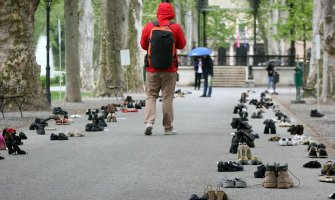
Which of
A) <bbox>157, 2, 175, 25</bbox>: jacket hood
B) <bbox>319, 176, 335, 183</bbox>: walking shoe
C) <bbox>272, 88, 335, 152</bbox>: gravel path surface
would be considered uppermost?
<bbox>157, 2, 175, 25</bbox>: jacket hood

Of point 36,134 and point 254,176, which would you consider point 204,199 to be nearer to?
point 254,176

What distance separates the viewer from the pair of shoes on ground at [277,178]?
12.2 m

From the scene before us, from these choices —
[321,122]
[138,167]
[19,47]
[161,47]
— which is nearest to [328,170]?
[138,167]

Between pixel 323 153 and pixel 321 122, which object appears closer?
pixel 323 153

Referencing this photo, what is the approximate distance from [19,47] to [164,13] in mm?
12129

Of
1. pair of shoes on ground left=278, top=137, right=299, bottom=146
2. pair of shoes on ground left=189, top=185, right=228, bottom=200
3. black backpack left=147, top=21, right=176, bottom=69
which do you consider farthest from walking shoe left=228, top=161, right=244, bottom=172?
black backpack left=147, top=21, right=176, bottom=69

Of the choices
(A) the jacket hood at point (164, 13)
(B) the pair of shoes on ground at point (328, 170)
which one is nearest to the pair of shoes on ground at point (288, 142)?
(A) the jacket hood at point (164, 13)

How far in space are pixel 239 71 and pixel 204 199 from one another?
233ft

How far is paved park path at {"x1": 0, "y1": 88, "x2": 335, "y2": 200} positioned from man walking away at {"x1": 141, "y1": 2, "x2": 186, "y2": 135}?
1.83ft

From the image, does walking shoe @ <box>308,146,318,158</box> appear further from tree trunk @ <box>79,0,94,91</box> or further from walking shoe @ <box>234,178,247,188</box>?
tree trunk @ <box>79,0,94,91</box>

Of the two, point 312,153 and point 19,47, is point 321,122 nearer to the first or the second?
point 19,47

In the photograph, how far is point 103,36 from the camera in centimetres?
4956

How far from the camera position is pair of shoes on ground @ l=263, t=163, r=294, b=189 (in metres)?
12.2

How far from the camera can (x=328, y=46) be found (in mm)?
36562
